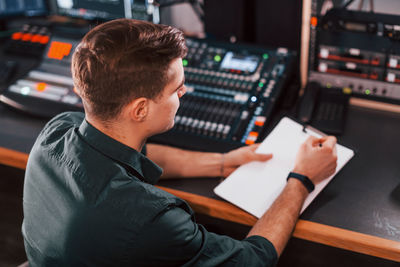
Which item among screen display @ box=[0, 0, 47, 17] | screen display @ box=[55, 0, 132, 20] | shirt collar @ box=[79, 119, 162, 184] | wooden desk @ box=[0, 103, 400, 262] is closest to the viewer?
shirt collar @ box=[79, 119, 162, 184]

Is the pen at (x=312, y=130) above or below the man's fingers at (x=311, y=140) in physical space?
below

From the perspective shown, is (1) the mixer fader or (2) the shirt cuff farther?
(1) the mixer fader

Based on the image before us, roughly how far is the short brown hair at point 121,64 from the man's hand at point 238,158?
1.26 ft

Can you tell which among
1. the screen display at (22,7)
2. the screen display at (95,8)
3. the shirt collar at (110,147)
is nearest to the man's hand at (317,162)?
the shirt collar at (110,147)

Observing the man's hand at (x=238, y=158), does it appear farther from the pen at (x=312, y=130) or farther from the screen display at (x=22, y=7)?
the screen display at (x=22, y=7)

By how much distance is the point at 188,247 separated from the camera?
872 millimetres

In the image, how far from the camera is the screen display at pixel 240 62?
1.52 meters

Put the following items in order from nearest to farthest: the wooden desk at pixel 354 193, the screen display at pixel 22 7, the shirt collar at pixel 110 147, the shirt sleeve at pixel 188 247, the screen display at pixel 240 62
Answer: the shirt sleeve at pixel 188 247 < the shirt collar at pixel 110 147 < the wooden desk at pixel 354 193 < the screen display at pixel 240 62 < the screen display at pixel 22 7

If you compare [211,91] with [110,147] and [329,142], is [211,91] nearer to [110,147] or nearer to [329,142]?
[329,142]

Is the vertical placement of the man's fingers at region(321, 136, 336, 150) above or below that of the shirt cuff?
above

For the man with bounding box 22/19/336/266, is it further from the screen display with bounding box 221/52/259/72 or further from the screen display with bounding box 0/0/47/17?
the screen display with bounding box 0/0/47/17

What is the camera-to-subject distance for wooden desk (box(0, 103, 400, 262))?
1.06 meters

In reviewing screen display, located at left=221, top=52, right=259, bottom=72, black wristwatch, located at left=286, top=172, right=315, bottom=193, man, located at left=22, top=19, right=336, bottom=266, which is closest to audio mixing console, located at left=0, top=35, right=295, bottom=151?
screen display, located at left=221, top=52, right=259, bottom=72

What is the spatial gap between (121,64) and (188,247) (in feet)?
1.25
